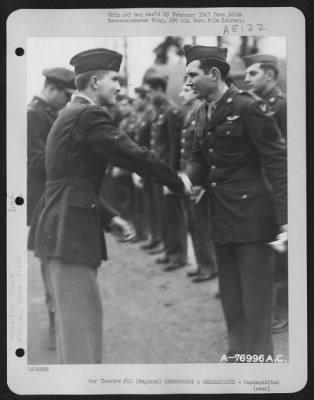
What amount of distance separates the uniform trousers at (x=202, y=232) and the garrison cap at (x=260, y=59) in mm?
373

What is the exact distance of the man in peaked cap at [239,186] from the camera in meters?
1.35

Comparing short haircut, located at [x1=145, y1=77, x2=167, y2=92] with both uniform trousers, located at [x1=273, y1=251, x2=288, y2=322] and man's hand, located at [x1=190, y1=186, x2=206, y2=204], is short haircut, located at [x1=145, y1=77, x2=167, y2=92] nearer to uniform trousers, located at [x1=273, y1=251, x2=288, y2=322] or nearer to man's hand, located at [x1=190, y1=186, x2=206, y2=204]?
man's hand, located at [x1=190, y1=186, x2=206, y2=204]

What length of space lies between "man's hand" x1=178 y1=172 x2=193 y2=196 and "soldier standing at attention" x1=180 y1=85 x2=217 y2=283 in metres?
0.01

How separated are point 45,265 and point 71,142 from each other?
34 cm

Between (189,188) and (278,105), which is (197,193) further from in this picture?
(278,105)

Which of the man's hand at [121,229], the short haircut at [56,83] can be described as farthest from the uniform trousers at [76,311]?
the short haircut at [56,83]

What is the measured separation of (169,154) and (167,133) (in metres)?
0.06

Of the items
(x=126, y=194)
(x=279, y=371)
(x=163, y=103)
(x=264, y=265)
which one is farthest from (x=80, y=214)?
(x=279, y=371)

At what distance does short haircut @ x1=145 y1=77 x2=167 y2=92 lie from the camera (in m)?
1.39

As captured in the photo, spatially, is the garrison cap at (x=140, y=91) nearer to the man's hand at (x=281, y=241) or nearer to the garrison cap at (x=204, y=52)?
the garrison cap at (x=204, y=52)

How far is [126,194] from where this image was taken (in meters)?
1.37

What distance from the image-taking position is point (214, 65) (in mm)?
1367

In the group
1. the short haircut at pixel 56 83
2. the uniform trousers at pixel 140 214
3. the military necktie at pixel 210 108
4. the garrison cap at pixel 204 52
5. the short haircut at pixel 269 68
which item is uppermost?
the garrison cap at pixel 204 52

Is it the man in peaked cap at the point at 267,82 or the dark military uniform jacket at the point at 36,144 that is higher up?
the man in peaked cap at the point at 267,82
